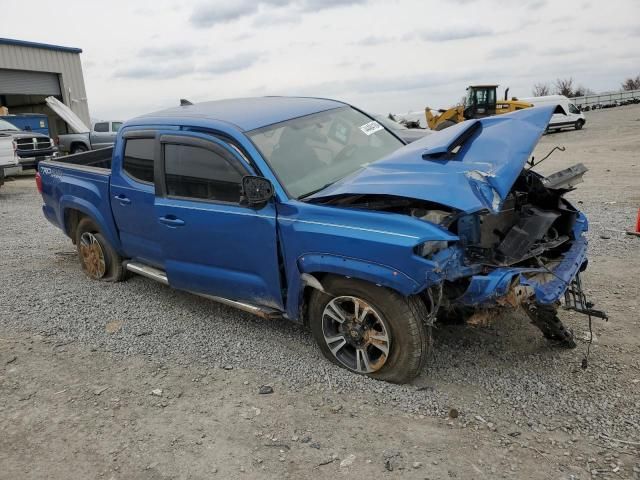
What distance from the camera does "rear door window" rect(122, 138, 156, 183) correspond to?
475 cm

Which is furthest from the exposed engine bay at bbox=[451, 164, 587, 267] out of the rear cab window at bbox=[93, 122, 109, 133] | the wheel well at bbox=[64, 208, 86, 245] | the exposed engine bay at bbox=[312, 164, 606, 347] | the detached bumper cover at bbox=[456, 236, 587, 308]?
the rear cab window at bbox=[93, 122, 109, 133]

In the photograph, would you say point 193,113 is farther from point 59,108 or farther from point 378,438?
point 59,108

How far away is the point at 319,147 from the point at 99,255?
3.02 m

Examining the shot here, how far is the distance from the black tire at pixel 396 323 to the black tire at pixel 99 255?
3.07 meters

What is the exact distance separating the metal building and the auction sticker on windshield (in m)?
24.7

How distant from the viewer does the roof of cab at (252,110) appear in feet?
13.9

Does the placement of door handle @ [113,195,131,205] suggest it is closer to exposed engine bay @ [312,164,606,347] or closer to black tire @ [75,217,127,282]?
black tire @ [75,217,127,282]

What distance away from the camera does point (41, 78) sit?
2658 cm

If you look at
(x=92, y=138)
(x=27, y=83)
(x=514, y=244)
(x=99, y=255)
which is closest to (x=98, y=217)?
(x=99, y=255)

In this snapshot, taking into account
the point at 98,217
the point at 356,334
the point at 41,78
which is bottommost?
the point at 356,334

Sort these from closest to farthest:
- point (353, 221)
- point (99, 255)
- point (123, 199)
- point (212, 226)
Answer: point (353, 221) → point (212, 226) → point (123, 199) → point (99, 255)

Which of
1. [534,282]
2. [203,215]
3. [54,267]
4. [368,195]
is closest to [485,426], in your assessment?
[534,282]

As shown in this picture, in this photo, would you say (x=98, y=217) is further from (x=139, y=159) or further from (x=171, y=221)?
(x=171, y=221)

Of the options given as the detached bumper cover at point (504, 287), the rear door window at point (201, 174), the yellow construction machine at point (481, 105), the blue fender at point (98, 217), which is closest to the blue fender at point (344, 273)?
the detached bumper cover at point (504, 287)
